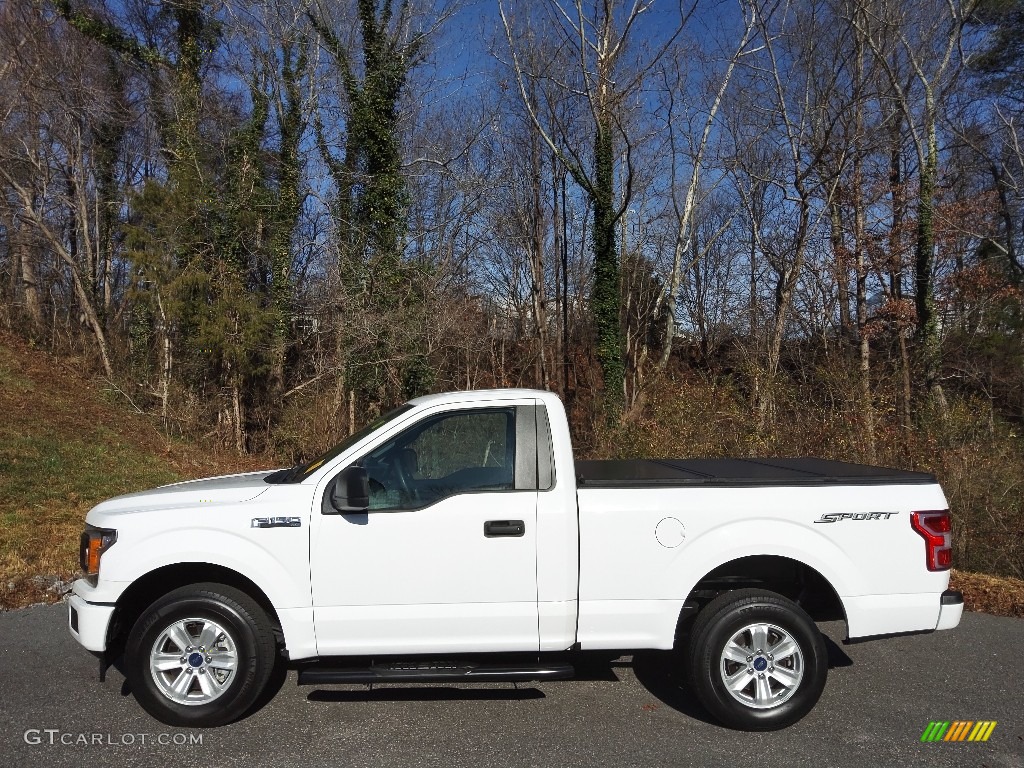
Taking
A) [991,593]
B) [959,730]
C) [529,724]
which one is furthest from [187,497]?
[991,593]

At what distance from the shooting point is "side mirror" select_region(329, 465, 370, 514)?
4.06 metres

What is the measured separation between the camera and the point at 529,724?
13.8 ft

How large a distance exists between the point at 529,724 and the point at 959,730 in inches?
94.6

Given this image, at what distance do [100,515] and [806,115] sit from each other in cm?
1993

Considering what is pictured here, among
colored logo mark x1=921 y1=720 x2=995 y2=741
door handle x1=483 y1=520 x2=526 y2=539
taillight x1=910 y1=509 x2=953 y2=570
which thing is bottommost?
colored logo mark x1=921 y1=720 x2=995 y2=741

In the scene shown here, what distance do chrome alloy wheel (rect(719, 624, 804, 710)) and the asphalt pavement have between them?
20cm

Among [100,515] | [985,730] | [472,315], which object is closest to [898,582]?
[985,730]

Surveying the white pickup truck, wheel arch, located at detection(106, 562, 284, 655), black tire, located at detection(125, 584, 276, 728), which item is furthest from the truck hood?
black tire, located at detection(125, 584, 276, 728)

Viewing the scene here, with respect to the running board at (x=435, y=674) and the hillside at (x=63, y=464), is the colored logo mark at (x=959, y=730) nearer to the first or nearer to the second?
the running board at (x=435, y=674)

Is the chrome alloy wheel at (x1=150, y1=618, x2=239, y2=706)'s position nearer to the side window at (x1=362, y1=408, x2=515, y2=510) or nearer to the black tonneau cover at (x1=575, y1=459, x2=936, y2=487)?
the side window at (x1=362, y1=408, x2=515, y2=510)

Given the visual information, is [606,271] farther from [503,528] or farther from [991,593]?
[503,528]

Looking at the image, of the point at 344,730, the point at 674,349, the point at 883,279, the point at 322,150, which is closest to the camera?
the point at 344,730

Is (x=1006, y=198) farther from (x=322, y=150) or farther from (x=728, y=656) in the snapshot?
(x=728, y=656)

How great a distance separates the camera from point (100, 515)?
4367 mm
